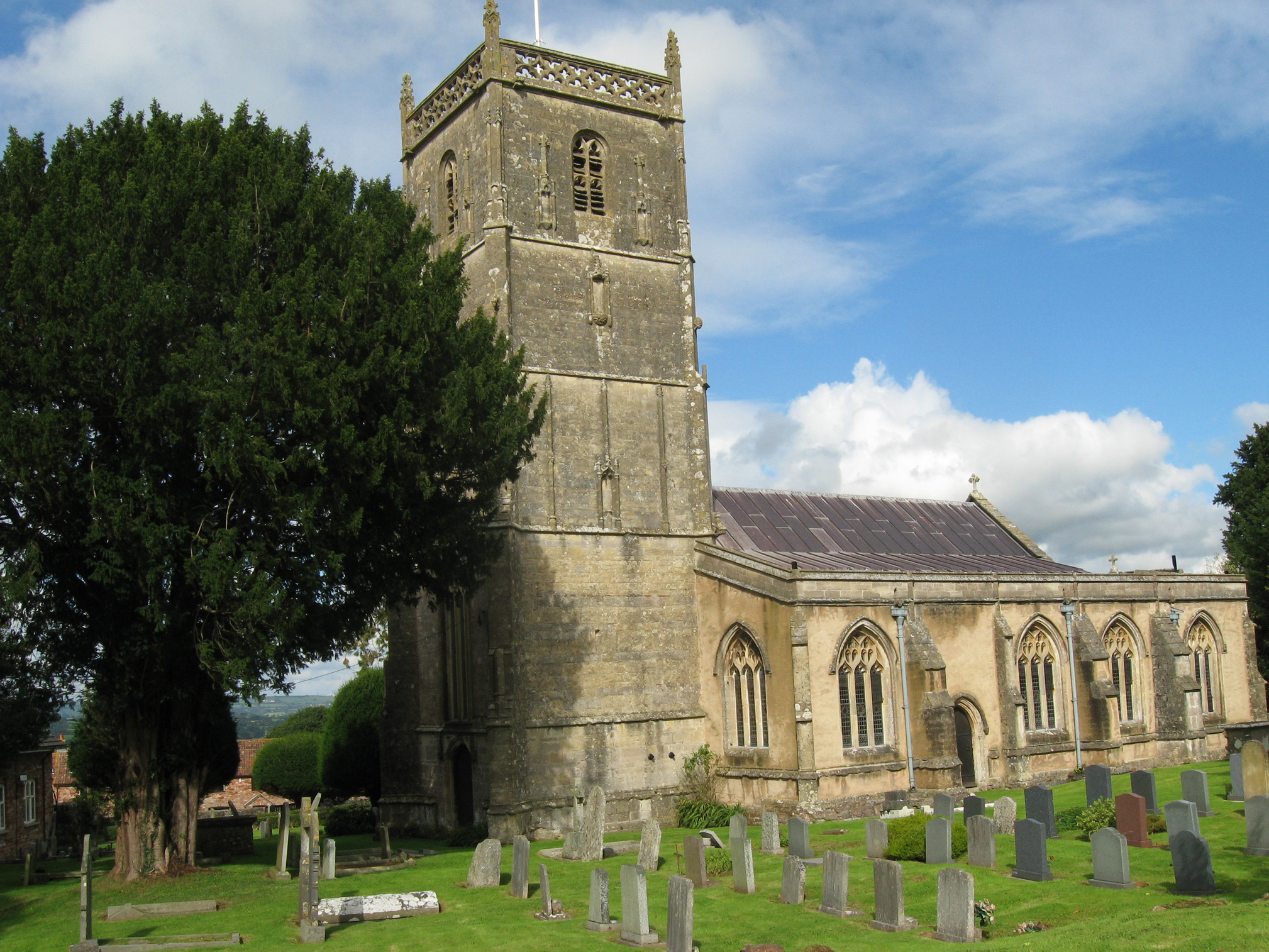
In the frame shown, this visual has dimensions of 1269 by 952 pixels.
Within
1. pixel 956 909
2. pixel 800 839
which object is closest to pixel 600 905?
pixel 956 909

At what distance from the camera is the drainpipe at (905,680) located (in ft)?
93.6

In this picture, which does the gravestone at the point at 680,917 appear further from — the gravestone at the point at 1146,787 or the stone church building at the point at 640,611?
the gravestone at the point at 1146,787

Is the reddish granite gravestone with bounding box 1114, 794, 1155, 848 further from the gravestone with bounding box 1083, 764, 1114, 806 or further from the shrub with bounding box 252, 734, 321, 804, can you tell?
the shrub with bounding box 252, 734, 321, 804

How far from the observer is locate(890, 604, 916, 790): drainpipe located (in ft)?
93.6

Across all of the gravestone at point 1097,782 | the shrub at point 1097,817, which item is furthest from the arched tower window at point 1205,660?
the shrub at point 1097,817

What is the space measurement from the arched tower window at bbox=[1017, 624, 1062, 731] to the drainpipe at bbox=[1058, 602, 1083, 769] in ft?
1.21

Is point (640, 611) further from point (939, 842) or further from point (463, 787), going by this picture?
point (939, 842)

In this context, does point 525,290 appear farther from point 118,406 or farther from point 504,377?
point 118,406

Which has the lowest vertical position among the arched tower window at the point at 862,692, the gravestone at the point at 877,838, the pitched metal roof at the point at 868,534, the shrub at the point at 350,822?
the shrub at the point at 350,822

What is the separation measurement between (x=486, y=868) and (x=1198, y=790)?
14.2 m

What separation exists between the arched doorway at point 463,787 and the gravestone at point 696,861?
37.6 ft

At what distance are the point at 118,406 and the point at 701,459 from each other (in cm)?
1590

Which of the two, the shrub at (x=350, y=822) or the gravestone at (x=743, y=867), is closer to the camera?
the gravestone at (x=743, y=867)

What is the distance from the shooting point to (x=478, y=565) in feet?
77.1
